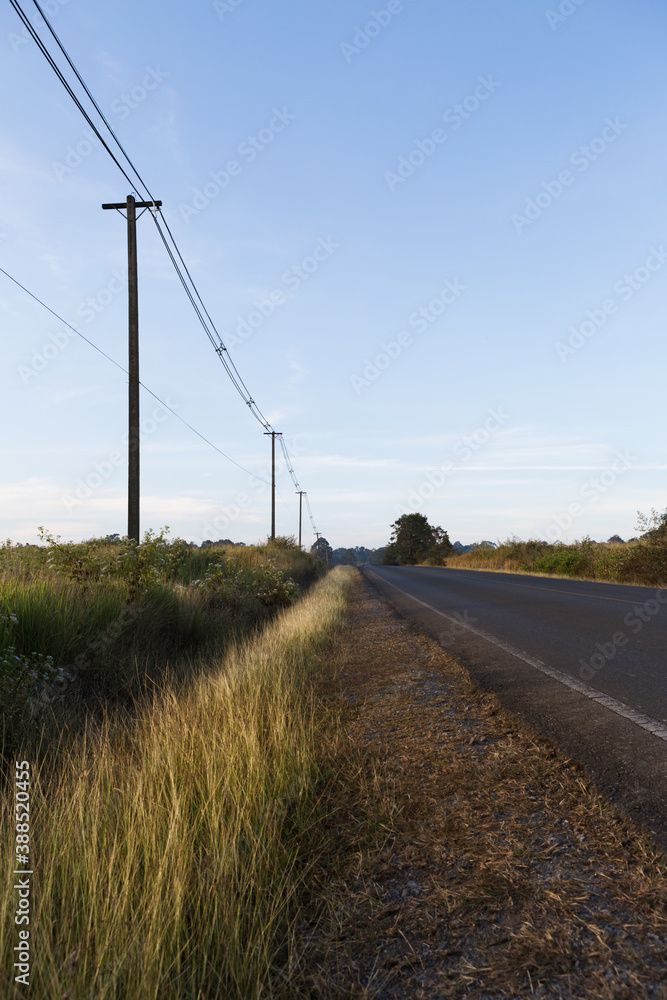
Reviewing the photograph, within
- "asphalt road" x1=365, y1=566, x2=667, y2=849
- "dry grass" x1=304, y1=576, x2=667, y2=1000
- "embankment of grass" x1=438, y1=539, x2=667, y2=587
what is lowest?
"dry grass" x1=304, y1=576, x2=667, y2=1000

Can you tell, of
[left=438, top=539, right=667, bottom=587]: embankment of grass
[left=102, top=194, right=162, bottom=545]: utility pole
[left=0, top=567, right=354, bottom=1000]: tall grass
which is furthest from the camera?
[left=438, top=539, right=667, bottom=587]: embankment of grass

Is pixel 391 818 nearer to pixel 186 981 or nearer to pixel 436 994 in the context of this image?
pixel 436 994

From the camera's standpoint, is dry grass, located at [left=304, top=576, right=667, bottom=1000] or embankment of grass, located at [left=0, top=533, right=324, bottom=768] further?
embankment of grass, located at [left=0, top=533, right=324, bottom=768]

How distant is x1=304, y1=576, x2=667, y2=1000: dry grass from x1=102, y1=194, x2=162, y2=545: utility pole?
8692 millimetres

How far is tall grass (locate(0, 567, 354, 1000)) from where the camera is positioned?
6.05 ft

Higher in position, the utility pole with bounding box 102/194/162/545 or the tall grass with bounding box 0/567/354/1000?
the utility pole with bounding box 102/194/162/545

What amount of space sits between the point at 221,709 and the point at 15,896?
7.32ft

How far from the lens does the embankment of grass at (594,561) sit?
67.4 feet

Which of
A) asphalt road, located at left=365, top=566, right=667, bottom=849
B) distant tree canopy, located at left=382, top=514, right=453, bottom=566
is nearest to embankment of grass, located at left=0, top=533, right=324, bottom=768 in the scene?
asphalt road, located at left=365, top=566, right=667, bottom=849

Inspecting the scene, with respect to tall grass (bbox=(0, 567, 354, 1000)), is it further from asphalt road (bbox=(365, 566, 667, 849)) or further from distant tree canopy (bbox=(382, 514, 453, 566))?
distant tree canopy (bbox=(382, 514, 453, 566))

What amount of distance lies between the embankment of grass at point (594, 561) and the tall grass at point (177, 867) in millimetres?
19543

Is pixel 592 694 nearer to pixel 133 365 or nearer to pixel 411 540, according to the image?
pixel 133 365

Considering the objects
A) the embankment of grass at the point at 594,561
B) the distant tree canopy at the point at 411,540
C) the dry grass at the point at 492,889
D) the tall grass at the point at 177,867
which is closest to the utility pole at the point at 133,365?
the tall grass at the point at 177,867

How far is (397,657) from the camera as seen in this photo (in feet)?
25.0
